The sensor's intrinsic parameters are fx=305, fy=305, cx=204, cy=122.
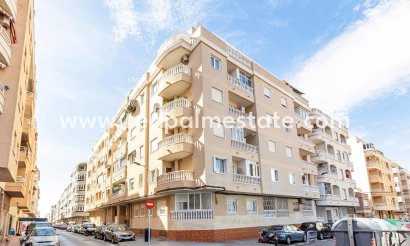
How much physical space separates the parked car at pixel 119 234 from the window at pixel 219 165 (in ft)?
30.3

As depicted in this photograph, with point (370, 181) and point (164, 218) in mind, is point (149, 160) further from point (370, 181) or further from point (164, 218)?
point (370, 181)

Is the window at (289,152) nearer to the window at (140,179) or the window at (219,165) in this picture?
the window at (219,165)

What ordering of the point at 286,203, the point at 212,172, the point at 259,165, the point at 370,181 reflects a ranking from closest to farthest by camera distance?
the point at 212,172, the point at 259,165, the point at 286,203, the point at 370,181

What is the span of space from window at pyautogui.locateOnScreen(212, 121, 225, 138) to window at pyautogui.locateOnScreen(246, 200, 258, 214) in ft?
22.2

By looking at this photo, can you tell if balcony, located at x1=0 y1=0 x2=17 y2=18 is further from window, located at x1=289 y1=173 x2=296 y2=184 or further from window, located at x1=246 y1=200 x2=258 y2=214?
window, located at x1=289 y1=173 x2=296 y2=184

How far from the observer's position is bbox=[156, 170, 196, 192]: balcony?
75.5 ft

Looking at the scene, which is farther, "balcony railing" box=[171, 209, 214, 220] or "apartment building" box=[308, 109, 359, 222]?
"apartment building" box=[308, 109, 359, 222]

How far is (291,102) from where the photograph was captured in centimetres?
3675

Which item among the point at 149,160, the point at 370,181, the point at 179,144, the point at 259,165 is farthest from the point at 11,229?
the point at 370,181

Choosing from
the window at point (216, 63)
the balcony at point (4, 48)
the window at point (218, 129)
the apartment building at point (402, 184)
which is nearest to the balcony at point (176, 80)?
the window at point (216, 63)

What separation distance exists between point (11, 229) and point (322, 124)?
4546cm

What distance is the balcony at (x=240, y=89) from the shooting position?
91.9 ft

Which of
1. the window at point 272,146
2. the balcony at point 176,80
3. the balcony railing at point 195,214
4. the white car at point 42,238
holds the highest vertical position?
the balcony at point 176,80

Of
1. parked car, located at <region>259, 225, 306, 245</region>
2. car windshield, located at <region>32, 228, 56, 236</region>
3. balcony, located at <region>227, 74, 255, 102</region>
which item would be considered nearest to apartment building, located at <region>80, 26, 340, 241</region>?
balcony, located at <region>227, 74, 255, 102</region>
